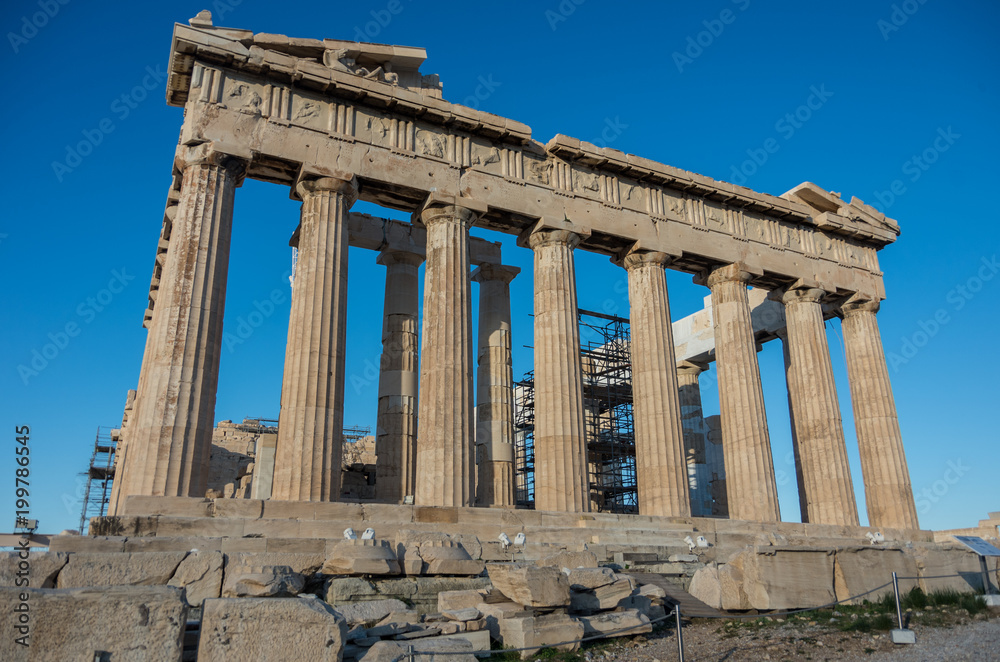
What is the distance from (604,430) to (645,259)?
13.1m

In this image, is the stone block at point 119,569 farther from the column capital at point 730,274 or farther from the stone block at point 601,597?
the column capital at point 730,274

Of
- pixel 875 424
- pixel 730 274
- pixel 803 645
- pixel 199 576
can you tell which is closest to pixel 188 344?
pixel 199 576

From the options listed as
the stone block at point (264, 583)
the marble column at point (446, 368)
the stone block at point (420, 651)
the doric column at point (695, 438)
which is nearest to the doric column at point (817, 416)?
the doric column at point (695, 438)

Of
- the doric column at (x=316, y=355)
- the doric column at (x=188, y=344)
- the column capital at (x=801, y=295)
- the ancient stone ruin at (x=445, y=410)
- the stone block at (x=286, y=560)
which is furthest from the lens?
the column capital at (x=801, y=295)

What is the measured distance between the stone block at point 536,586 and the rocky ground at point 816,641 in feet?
2.32

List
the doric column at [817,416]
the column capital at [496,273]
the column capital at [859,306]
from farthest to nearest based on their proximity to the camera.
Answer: the column capital at [859,306]
the column capital at [496,273]
the doric column at [817,416]

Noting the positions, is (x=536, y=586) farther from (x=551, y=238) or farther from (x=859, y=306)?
(x=859, y=306)

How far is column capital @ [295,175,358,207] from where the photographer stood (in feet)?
63.5

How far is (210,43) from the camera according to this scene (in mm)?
18500

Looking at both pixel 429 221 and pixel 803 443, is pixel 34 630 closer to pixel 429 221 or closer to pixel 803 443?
pixel 429 221

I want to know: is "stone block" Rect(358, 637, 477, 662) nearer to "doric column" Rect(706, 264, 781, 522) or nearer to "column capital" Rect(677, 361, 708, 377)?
"doric column" Rect(706, 264, 781, 522)

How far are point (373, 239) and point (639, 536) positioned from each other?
12690mm

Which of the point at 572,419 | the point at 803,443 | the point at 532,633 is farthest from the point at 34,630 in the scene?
the point at 803,443

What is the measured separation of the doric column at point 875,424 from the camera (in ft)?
85.1
